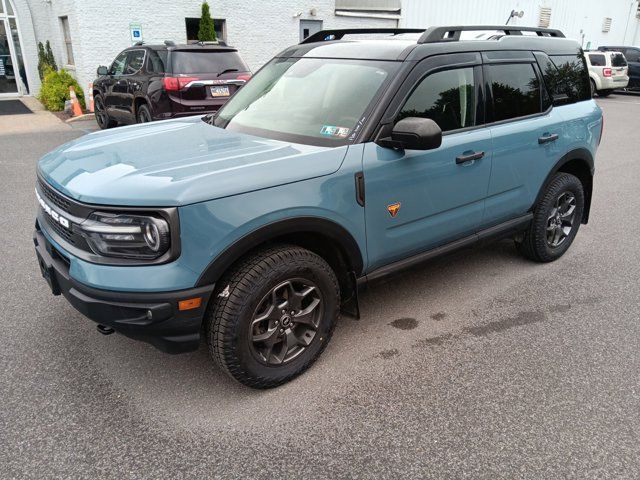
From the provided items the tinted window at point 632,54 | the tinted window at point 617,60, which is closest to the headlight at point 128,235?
the tinted window at point 617,60

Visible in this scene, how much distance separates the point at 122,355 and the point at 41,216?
949 mm

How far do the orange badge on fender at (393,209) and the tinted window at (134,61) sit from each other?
7.71m

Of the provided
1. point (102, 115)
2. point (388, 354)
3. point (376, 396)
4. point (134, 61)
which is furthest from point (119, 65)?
point (376, 396)

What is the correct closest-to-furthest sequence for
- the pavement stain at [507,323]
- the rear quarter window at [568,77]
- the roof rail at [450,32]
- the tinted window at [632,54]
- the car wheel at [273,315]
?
the car wheel at [273,315] → the roof rail at [450,32] → the pavement stain at [507,323] → the rear quarter window at [568,77] → the tinted window at [632,54]

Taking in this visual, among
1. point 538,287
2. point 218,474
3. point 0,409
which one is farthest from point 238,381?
point 538,287

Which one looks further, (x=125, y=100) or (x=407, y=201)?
(x=125, y=100)

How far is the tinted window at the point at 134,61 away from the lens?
938 cm

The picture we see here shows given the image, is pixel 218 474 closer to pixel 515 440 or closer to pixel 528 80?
pixel 515 440

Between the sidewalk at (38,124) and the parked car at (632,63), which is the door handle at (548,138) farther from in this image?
the parked car at (632,63)

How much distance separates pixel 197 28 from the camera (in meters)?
15.1

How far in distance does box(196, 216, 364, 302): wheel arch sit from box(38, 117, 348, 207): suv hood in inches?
9.0

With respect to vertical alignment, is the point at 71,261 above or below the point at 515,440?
above

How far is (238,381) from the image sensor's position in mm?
2768

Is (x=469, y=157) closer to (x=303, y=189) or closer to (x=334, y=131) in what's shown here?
(x=334, y=131)
